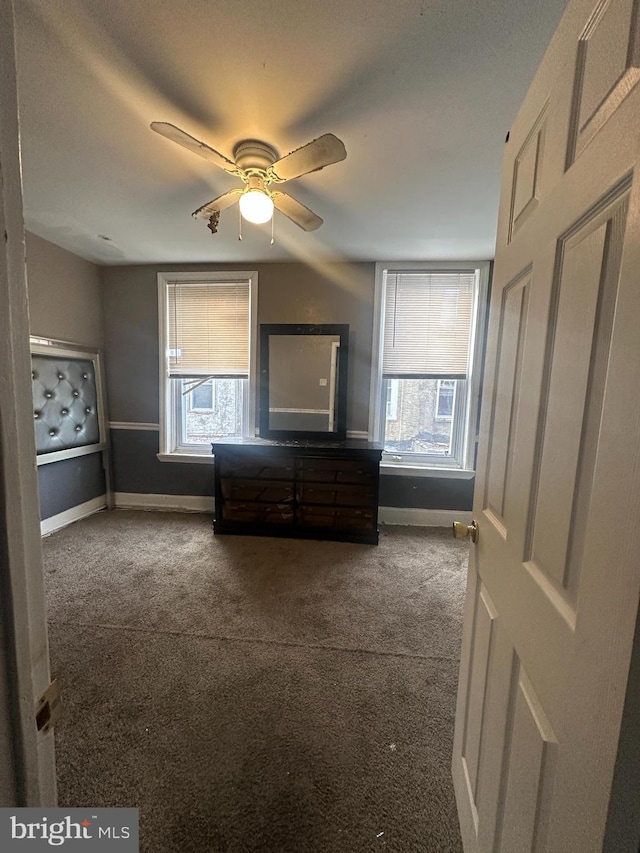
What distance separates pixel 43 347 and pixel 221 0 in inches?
108

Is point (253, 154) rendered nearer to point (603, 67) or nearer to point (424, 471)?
point (603, 67)

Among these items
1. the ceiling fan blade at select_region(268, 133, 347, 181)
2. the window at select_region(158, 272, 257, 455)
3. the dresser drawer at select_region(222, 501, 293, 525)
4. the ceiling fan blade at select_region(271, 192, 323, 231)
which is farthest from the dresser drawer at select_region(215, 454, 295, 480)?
the ceiling fan blade at select_region(268, 133, 347, 181)

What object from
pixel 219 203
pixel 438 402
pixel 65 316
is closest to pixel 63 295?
pixel 65 316

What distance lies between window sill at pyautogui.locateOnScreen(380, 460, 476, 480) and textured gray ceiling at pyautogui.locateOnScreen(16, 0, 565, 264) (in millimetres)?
2032

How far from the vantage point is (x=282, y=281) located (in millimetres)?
3279

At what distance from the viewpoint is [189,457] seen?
11.6ft

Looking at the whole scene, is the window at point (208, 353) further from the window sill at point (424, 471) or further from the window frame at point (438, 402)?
the window frame at point (438, 402)

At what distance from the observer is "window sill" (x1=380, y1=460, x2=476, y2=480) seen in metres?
3.24

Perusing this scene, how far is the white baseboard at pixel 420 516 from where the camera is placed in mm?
3299

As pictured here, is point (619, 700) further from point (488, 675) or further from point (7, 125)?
point (7, 125)

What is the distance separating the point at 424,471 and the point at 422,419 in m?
0.51

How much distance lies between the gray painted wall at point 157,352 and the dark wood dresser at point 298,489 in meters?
0.55

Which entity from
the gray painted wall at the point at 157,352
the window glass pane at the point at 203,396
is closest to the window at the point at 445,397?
the gray painted wall at the point at 157,352

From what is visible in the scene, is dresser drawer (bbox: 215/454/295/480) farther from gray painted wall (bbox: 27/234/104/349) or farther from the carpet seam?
gray painted wall (bbox: 27/234/104/349)
